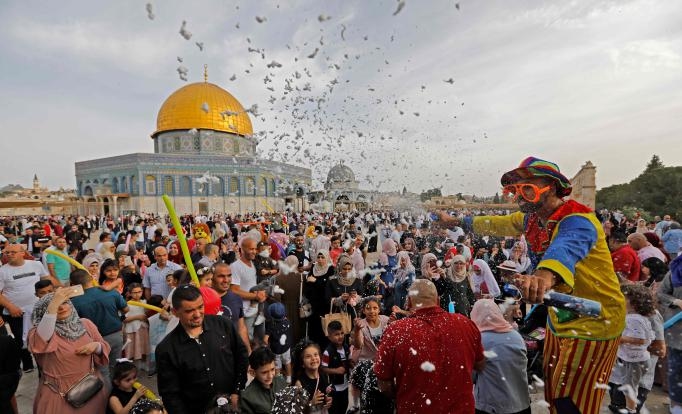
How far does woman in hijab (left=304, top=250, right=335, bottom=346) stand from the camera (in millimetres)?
5336

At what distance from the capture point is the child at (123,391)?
3.01 m

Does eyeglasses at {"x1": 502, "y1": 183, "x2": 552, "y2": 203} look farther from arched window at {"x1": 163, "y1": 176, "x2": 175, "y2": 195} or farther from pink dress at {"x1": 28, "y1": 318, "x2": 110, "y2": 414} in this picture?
arched window at {"x1": 163, "y1": 176, "x2": 175, "y2": 195}

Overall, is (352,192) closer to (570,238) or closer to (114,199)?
(114,199)

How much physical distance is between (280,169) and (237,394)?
46.3 m

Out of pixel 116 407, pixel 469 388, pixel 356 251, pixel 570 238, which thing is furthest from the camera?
pixel 356 251

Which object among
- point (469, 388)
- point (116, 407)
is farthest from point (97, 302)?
point (469, 388)

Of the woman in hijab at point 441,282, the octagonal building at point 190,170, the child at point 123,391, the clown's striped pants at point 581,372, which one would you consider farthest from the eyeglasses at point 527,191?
the octagonal building at point 190,170

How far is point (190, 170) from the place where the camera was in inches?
1700

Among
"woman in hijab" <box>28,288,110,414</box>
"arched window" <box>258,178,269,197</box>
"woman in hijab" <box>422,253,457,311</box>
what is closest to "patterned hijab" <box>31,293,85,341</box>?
"woman in hijab" <box>28,288,110,414</box>

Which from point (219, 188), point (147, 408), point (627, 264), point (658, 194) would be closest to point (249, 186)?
point (219, 188)

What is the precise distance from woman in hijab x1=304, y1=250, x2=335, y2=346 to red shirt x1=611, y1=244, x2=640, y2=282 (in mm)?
4211

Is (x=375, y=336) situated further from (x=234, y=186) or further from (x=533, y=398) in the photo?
(x=234, y=186)

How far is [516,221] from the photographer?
2781 mm

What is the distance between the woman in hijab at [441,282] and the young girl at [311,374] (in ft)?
7.90
